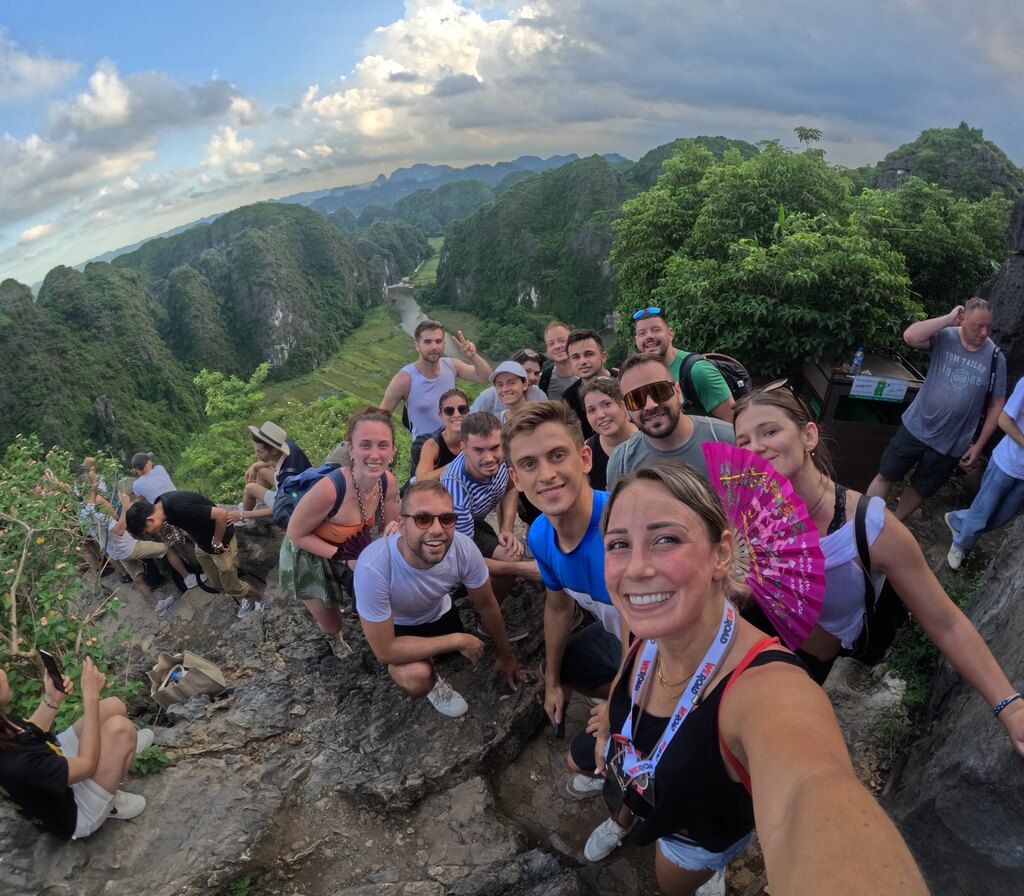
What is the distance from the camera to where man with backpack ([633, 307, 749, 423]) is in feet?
14.9

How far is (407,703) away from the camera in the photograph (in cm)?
440

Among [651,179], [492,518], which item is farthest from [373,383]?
[492,518]

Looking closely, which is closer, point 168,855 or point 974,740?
point 974,740

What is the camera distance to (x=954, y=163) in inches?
1673

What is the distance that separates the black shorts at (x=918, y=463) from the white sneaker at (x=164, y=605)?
28.6 ft

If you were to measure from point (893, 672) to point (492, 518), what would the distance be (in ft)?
13.6

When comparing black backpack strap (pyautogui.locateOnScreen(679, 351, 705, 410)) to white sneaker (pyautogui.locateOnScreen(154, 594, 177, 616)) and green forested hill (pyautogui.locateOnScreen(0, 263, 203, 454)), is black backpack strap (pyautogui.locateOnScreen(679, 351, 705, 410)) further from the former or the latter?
green forested hill (pyautogui.locateOnScreen(0, 263, 203, 454))

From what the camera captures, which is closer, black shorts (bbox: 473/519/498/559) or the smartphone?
the smartphone

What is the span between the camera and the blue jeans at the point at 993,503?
4.48m

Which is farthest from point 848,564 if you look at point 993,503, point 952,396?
point 952,396

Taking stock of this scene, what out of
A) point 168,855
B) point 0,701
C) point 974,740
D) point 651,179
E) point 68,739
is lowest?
point 168,855

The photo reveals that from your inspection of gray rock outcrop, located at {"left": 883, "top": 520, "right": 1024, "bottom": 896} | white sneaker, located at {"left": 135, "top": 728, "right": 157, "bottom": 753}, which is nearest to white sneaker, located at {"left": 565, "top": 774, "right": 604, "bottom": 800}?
gray rock outcrop, located at {"left": 883, "top": 520, "right": 1024, "bottom": 896}

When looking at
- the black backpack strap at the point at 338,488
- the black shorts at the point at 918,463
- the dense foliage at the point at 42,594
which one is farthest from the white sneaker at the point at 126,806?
the black shorts at the point at 918,463

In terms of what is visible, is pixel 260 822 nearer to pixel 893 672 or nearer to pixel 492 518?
pixel 492 518
